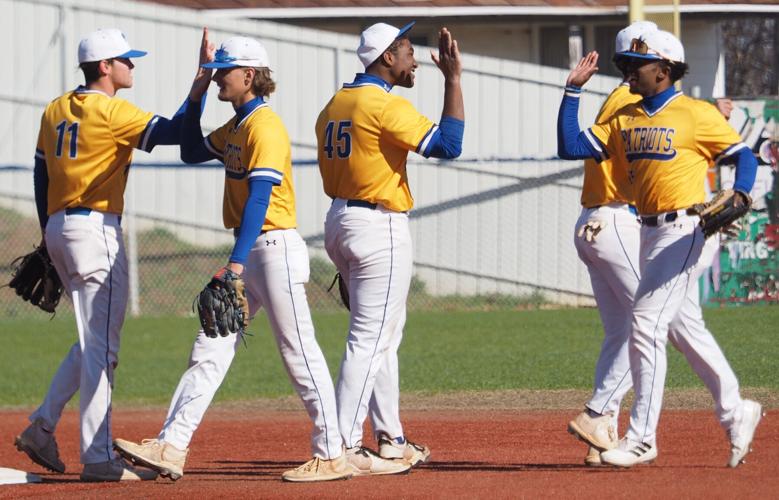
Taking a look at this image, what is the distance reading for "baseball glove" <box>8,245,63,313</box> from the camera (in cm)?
734

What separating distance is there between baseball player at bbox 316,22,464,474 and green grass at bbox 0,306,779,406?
452 centimetres

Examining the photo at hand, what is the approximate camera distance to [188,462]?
25.6ft

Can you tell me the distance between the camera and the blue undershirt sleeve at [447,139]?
6.32m

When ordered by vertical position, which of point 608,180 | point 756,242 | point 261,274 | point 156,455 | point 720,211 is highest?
point 608,180

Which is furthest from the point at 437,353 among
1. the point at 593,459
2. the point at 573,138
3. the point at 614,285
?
the point at 573,138

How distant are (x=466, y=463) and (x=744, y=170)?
6.96 ft

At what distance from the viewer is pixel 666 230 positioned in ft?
21.3

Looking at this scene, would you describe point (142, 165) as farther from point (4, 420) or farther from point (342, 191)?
point (342, 191)

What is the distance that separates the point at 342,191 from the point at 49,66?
49.0ft

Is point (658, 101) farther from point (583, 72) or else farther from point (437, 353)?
point (437, 353)

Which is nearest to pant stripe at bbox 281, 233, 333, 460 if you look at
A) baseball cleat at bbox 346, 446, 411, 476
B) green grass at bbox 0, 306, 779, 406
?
baseball cleat at bbox 346, 446, 411, 476

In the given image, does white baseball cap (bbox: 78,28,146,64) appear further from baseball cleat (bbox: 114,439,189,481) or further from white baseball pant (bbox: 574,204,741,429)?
white baseball pant (bbox: 574,204,741,429)

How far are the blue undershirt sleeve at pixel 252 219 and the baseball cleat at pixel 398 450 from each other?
4.41 feet

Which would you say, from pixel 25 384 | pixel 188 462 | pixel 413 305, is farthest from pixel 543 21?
pixel 188 462
